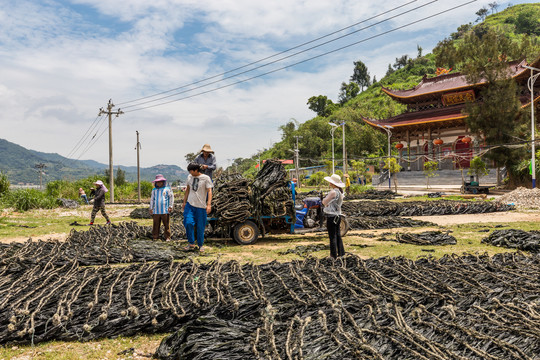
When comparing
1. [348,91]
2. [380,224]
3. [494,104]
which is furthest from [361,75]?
[380,224]

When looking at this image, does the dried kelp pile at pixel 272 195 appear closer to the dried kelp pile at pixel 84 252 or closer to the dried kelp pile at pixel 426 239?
the dried kelp pile at pixel 84 252

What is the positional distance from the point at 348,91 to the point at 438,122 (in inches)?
2734

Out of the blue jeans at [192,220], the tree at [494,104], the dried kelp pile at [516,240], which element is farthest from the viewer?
the tree at [494,104]

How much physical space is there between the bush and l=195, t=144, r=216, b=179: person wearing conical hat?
1447cm

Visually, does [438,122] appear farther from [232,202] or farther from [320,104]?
[320,104]

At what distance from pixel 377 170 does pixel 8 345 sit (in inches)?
1890

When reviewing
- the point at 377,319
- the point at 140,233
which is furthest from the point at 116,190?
the point at 377,319

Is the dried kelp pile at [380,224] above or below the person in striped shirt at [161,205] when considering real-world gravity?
below

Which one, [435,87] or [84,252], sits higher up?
[435,87]

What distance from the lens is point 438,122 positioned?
37.2 m

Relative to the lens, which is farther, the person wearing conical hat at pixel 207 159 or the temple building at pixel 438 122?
the temple building at pixel 438 122

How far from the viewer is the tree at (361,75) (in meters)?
112

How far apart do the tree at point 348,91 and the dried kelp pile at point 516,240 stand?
3911 inches

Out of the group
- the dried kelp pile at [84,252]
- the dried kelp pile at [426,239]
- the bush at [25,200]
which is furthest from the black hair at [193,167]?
the bush at [25,200]
